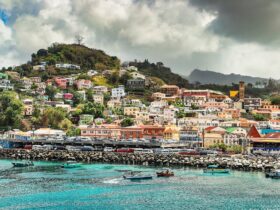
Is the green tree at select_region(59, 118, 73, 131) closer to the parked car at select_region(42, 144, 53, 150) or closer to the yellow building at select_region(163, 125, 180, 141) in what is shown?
the parked car at select_region(42, 144, 53, 150)

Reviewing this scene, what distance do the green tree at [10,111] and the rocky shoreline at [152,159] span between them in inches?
1193

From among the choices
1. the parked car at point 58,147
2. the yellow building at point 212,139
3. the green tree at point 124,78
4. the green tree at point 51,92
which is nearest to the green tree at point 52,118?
the parked car at point 58,147

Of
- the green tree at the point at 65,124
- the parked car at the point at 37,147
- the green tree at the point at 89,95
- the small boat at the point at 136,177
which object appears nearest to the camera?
the small boat at the point at 136,177

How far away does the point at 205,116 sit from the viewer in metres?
121

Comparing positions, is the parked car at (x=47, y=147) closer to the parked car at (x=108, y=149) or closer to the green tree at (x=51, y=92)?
the parked car at (x=108, y=149)

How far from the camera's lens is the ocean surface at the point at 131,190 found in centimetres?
4047

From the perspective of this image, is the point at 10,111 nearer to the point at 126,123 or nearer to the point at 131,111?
the point at 126,123

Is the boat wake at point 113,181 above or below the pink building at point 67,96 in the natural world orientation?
below

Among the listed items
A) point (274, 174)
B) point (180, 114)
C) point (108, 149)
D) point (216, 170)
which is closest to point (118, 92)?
point (180, 114)

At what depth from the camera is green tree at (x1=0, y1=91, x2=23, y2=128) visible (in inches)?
4528

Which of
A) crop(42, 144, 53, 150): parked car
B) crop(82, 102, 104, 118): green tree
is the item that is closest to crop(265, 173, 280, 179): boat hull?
crop(42, 144, 53, 150): parked car

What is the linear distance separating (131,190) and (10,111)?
246 ft

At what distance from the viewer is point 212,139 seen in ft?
299

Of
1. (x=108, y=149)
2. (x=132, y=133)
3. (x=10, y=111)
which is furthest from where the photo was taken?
(x=10, y=111)
